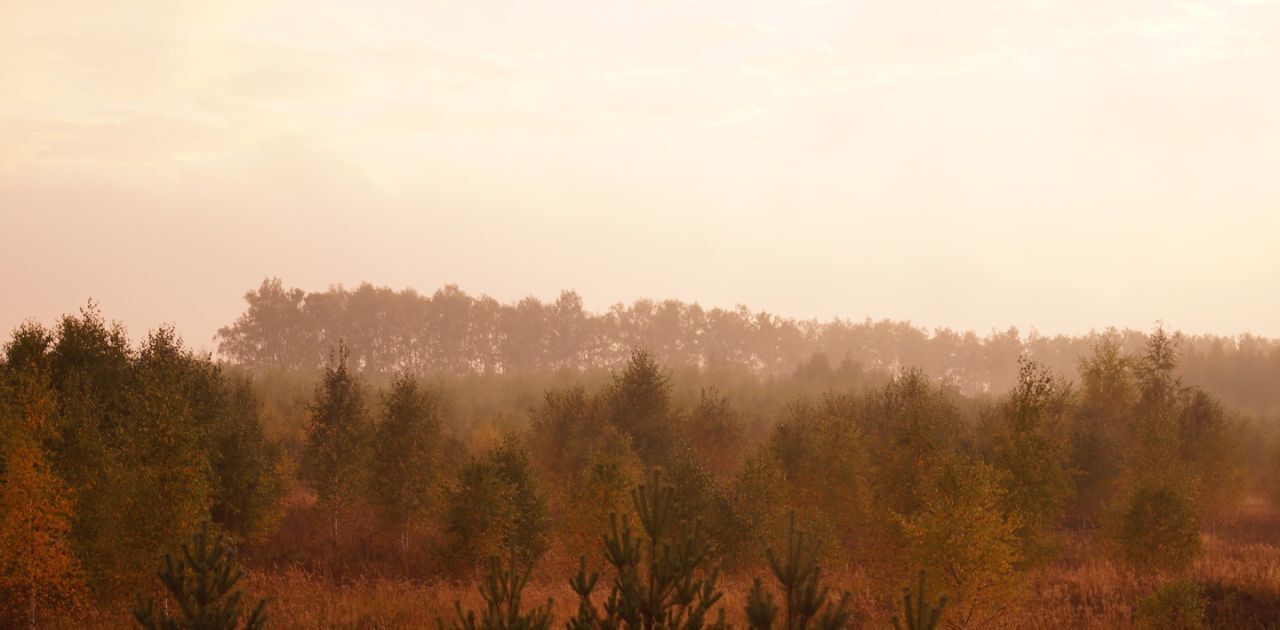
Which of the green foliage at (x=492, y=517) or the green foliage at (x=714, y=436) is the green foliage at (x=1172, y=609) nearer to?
the green foliage at (x=492, y=517)

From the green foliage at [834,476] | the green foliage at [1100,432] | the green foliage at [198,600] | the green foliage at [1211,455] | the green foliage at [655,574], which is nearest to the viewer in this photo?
the green foliage at [655,574]

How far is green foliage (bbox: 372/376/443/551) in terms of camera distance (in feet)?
162

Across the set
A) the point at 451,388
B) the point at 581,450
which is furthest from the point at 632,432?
the point at 451,388

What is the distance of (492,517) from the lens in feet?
145

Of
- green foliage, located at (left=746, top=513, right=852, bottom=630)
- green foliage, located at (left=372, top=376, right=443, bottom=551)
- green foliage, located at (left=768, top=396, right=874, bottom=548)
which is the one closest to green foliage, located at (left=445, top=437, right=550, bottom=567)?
green foliage, located at (left=372, top=376, right=443, bottom=551)

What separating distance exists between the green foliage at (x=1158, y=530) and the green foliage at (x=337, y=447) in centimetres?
3734

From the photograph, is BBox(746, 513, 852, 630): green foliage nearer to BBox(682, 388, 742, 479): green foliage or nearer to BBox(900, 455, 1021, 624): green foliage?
BBox(900, 455, 1021, 624): green foliage

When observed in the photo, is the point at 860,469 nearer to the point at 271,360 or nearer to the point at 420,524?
the point at 420,524

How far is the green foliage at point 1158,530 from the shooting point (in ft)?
140

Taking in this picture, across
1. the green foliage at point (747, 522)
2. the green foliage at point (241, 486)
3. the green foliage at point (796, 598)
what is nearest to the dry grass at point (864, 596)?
the green foliage at point (747, 522)

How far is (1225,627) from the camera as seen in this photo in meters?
38.6

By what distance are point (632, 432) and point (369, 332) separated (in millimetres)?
103165

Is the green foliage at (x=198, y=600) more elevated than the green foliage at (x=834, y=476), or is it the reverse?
the green foliage at (x=198, y=600)

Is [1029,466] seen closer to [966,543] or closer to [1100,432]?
[966,543]
